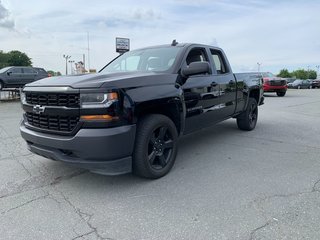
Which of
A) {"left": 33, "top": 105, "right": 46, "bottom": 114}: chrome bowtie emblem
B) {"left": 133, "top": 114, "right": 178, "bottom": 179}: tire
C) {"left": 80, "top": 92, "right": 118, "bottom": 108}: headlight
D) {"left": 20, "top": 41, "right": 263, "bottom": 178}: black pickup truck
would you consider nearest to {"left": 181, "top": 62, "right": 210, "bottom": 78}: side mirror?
{"left": 20, "top": 41, "right": 263, "bottom": 178}: black pickup truck

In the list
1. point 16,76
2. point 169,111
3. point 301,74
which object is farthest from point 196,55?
point 301,74

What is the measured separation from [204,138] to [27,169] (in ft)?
11.7

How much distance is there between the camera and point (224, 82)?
18.3 feet

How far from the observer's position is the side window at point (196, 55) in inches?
187

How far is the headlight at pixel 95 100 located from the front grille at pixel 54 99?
0.08 meters

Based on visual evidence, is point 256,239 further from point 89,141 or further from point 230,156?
point 230,156

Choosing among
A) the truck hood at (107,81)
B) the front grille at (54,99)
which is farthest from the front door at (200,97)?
the front grille at (54,99)

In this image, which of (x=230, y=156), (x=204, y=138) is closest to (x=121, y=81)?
(x=230, y=156)

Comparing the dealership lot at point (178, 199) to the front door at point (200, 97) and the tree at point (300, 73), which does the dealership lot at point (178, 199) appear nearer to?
the front door at point (200, 97)

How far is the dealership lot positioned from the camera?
2.72 m

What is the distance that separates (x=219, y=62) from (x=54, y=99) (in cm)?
350

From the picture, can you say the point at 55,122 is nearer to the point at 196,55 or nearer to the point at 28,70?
the point at 196,55

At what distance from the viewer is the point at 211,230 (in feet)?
8.89

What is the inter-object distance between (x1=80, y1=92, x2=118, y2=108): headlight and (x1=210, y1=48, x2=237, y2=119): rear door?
8.50 feet
